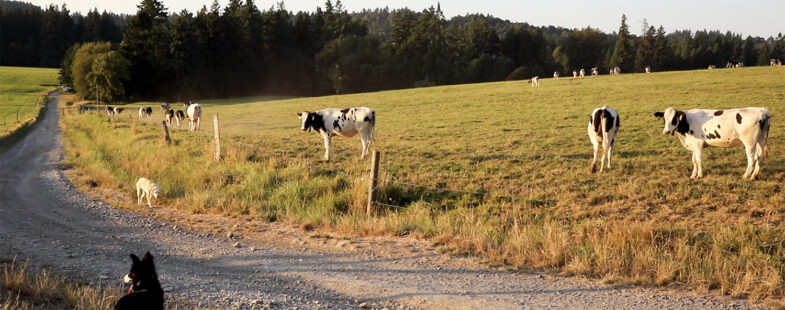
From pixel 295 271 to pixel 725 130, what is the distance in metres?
12.3

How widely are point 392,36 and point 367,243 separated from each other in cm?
9584

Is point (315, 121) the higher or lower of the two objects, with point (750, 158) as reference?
higher

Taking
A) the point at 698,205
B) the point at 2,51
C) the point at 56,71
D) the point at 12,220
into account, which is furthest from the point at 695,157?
the point at 2,51

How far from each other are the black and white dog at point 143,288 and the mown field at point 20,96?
3131 centimetres

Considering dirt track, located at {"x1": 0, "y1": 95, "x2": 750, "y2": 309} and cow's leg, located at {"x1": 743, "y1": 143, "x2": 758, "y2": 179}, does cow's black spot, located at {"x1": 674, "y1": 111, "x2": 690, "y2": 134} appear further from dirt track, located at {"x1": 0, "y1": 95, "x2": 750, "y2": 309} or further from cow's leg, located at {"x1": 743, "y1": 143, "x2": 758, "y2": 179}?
dirt track, located at {"x1": 0, "y1": 95, "x2": 750, "y2": 309}

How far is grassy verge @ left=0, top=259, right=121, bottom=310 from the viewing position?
6.86 metres

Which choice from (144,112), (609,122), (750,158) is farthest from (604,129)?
(144,112)

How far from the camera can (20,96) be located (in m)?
76.0

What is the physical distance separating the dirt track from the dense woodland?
69600 mm

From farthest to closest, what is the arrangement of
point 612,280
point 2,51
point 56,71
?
point 2,51
point 56,71
point 612,280

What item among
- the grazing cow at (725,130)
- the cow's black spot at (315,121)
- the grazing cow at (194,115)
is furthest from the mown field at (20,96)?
the grazing cow at (725,130)

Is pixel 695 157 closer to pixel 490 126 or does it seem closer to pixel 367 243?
pixel 367 243

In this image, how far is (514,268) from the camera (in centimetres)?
881

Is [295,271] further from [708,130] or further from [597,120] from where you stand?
[708,130]
